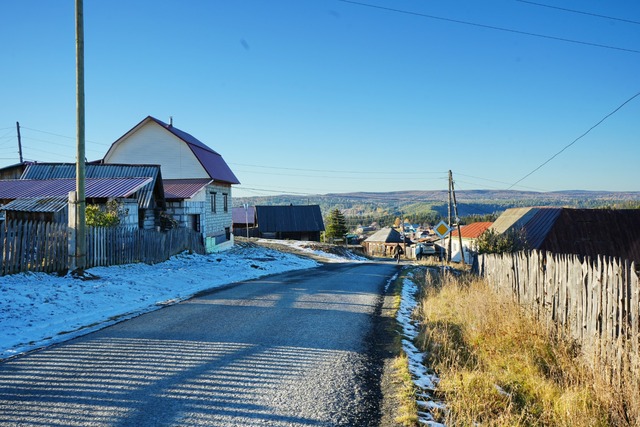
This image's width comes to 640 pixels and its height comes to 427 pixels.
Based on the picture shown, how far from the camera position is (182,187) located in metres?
28.0

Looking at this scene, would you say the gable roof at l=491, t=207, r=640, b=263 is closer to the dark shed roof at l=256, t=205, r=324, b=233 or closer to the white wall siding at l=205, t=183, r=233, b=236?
the white wall siding at l=205, t=183, r=233, b=236

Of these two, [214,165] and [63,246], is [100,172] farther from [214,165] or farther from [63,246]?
[63,246]

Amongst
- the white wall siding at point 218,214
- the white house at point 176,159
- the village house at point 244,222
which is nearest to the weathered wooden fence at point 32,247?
the white house at point 176,159

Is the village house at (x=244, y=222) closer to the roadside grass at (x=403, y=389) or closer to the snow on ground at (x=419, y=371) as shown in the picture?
the snow on ground at (x=419, y=371)

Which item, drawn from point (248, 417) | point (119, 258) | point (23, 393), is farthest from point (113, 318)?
point (119, 258)

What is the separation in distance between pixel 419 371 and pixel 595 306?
2.75 m

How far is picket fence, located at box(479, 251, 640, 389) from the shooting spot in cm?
550

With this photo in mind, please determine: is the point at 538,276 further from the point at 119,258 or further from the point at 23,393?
the point at 119,258

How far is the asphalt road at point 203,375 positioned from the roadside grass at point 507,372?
3.49 ft

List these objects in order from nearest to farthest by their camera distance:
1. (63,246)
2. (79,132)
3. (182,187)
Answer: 1. (79,132)
2. (63,246)
3. (182,187)

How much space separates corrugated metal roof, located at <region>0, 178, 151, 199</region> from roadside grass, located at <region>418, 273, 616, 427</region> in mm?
14374

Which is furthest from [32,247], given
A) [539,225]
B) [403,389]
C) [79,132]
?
[539,225]

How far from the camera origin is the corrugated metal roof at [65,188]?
742 inches

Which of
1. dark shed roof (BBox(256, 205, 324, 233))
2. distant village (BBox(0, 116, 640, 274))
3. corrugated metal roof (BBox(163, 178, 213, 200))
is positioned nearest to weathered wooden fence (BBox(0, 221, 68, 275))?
distant village (BBox(0, 116, 640, 274))
